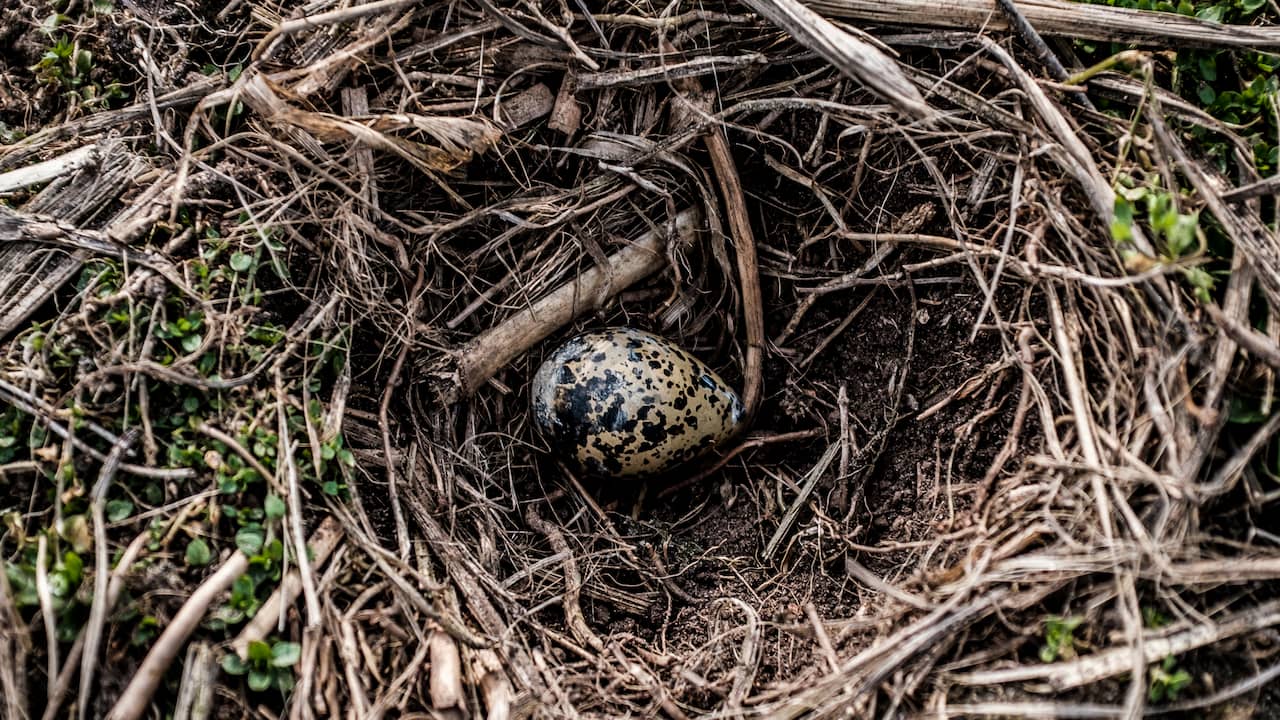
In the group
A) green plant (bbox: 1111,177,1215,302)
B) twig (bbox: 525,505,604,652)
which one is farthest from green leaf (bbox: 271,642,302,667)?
green plant (bbox: 1111,177,1215,302)

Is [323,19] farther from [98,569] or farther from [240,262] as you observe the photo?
[98,569]

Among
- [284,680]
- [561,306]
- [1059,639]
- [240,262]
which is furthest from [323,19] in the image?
[1059,639]

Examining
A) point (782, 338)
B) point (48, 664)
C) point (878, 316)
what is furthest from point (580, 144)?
point (48, 664)

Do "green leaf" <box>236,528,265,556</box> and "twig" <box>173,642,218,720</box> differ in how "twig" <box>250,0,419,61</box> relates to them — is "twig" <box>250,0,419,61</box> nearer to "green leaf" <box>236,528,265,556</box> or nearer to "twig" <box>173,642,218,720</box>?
"green leaf" <box>236,528,265,556</box>

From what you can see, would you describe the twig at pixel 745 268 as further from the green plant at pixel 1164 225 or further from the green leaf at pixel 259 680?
the green leaf at pixel 259 680

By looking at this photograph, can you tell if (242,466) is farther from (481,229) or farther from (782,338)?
(782,338)

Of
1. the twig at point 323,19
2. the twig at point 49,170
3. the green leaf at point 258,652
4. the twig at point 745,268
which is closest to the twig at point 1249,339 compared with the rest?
the twig at point 745,268
